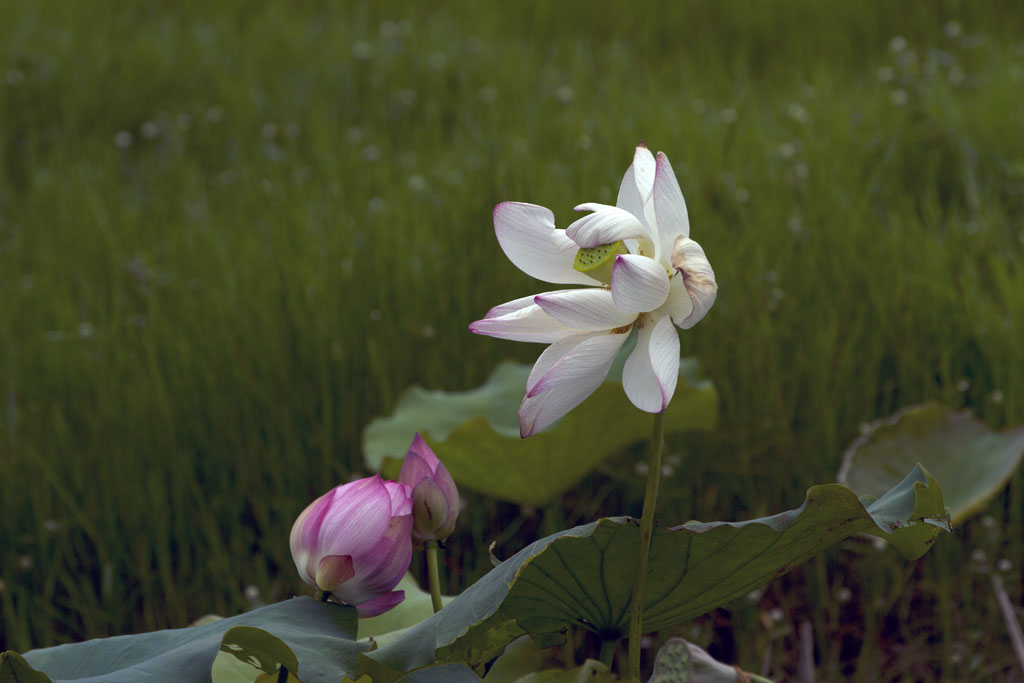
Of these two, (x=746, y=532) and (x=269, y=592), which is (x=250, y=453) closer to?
(x=269, y=592)

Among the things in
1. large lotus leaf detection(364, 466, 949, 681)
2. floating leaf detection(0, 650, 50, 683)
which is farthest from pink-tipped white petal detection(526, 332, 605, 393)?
floating leaf detection(0, 650, 50, 683)

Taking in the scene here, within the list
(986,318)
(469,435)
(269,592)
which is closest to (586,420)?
(469,435)

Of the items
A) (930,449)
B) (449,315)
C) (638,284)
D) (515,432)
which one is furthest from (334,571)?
(449,315)

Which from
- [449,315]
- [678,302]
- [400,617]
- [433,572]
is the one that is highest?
[678,302]

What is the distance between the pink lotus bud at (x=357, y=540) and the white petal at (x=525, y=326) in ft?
0.51

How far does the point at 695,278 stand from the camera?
61 cm

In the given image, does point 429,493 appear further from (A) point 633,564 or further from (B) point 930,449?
(B) point 930,449

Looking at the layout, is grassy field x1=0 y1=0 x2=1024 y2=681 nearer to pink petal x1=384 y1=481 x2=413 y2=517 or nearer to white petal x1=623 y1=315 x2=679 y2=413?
pink petal x1=384 y1=481 x2=413 y2=517

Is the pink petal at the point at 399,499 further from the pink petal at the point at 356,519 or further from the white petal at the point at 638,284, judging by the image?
the white petal at the point at 638,284

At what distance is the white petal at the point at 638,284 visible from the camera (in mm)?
585

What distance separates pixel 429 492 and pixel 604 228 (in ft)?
0.86

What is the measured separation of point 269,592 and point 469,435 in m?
0.48

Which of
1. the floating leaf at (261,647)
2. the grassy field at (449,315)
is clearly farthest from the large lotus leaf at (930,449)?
the floating leaf at (261,647)

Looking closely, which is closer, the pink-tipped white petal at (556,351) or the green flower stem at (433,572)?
the pink-tipped white petal at (556,351)
